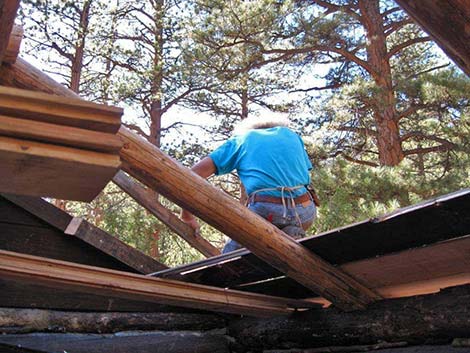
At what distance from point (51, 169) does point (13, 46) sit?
16.7 inches

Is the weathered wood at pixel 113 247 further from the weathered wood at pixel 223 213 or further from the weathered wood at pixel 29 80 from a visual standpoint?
the weathered wood at pixel 29 80

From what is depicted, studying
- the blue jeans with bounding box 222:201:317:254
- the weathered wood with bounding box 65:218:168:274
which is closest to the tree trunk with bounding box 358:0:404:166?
the blue jeans with bounding box 222:201:317:254

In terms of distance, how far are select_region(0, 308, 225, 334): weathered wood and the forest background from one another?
428 centimetres

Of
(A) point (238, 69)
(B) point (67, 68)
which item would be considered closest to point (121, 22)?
(B) point (67, 68)

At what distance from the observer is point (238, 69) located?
445 inches

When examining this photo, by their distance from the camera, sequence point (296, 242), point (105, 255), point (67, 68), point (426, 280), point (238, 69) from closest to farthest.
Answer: point (296, 242) → point (426, 280) → point (105, 255) → point (238, 69) → point (67, 68)

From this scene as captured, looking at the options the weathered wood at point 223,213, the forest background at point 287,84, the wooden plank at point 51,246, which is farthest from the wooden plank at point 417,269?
the forest background at point 287,84

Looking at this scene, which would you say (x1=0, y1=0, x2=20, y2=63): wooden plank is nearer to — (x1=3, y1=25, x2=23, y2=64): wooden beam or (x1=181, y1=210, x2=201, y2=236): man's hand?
(x1=3, y1=25, x2=23, y2=64): wooden beam

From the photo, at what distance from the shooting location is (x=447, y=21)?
3.67ft

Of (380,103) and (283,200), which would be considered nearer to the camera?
(283,200)

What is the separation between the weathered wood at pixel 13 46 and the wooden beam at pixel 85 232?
4.67 ft

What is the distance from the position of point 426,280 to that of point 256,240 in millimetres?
891

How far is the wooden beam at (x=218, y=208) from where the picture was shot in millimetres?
1677

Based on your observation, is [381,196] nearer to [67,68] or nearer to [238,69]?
[238,69]
